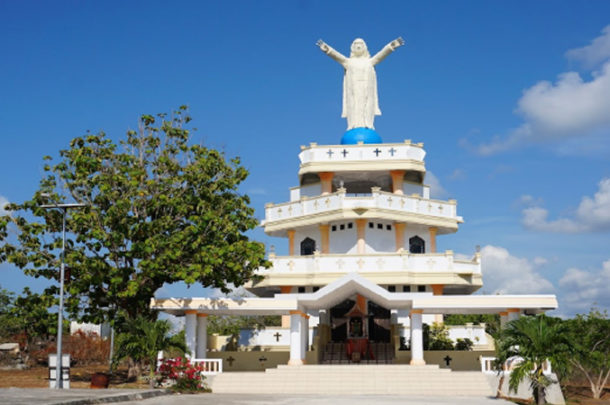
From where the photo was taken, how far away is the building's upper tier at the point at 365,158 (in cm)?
4106

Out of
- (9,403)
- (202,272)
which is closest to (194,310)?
(202,272)

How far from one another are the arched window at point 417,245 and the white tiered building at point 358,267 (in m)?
0.06

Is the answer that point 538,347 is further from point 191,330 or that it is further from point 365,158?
point 365,158

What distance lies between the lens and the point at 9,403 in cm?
1783

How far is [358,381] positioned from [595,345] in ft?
39.7

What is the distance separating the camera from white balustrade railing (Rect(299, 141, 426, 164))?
41.3 metres

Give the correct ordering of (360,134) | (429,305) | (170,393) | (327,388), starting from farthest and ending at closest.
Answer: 1. (360,134)
2. (429,305)
3. (327,388)
4. (170,393)

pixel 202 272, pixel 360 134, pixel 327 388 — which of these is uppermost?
pixel 360 134

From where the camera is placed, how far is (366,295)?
31.8m

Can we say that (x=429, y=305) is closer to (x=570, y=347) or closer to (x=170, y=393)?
(x=570, y=347)

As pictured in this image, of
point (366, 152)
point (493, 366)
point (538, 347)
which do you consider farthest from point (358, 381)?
point (366, 152)

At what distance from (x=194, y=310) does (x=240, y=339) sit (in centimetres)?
702

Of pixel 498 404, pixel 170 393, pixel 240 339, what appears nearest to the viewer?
pixel 498 404

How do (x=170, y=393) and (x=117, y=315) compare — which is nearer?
(x=170, y=393)
